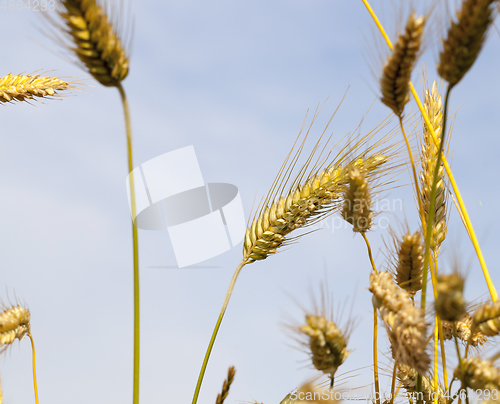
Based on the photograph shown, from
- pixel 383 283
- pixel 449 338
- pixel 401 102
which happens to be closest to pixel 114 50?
pixel 401 102

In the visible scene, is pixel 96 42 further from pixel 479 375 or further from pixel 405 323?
pixel 479 375

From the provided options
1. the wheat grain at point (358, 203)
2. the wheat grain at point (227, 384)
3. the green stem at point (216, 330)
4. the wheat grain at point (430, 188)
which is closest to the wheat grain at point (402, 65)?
the wheat grain at point (358, 203)

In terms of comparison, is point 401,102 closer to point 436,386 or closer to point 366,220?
point 366,220

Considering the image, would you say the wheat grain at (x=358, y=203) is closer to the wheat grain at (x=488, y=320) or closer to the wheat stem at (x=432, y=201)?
the wheat stem at (x=432, y=201)

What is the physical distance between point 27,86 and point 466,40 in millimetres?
2306

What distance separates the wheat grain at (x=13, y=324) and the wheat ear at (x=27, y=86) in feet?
4.44

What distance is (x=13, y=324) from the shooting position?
5.04 ft

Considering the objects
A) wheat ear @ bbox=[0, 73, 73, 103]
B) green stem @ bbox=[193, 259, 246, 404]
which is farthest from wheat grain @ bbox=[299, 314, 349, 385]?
wheat ear @ bbox=[0, 73, 73, 103]

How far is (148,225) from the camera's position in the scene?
7.41 feet

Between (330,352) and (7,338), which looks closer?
(330,352)

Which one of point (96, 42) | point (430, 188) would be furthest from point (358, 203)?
point (96, 42)

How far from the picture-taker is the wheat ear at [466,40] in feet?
3.22

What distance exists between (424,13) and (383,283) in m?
0.75

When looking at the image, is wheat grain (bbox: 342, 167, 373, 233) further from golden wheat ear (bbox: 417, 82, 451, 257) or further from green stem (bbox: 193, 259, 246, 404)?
green stem (bbox: 193, 259, 246, 404)
